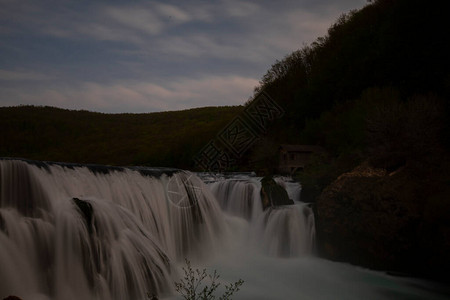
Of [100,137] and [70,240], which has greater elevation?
[100,137]

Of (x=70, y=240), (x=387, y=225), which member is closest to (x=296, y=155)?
(x=387, y=225)

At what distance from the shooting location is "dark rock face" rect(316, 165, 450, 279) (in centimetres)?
1049

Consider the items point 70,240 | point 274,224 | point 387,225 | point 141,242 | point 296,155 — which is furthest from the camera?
point 296,155

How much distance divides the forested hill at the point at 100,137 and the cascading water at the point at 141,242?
3315 centimetres

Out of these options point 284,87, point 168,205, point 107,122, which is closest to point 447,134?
point 168,205

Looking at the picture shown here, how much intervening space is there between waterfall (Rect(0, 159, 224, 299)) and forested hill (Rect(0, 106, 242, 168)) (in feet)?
124

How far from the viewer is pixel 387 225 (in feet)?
36.4

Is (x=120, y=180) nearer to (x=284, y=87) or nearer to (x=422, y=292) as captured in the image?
(x=422, y=292)

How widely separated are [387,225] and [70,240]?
9310 mm

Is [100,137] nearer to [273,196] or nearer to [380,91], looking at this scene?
[380,91]

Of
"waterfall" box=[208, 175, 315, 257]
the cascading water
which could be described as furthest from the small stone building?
the cascading water

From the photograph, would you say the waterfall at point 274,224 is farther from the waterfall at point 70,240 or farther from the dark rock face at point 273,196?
the waterfall at point 70,240

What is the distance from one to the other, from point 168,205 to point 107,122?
75.3m

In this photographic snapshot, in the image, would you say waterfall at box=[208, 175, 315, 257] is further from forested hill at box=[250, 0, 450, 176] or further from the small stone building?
the small stone building
